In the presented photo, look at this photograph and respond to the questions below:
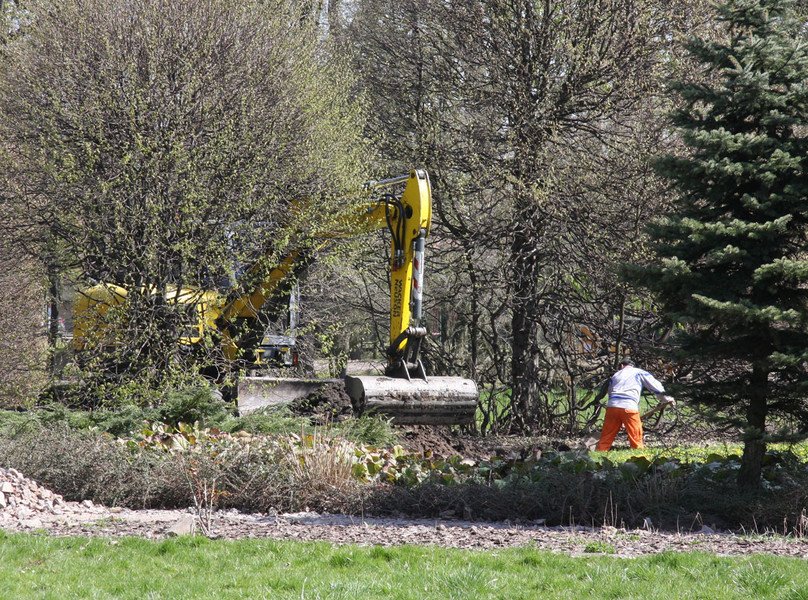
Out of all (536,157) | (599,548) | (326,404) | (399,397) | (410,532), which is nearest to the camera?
(599,548)

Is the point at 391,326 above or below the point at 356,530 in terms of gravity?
above

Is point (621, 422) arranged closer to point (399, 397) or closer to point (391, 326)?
point (399, 397)

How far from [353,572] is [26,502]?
147 inches

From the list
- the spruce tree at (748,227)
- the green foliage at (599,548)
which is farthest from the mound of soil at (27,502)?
the spruce tree at (748,227)

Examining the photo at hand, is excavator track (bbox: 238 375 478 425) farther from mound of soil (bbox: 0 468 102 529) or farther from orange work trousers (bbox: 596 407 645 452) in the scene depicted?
mound of soil (bbox: 0 468 102 529)

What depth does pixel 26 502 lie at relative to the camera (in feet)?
27.0

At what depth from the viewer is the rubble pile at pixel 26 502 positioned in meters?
7.91

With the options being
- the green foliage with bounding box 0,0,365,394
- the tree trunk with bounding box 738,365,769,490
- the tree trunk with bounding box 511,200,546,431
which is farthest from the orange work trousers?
the green foliage with bounding box 0,0,365,394

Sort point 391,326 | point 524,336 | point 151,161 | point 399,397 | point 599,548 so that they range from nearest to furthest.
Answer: point 599,548 < point 151,161 < point 399,397 < point 391,326 < point 524,336

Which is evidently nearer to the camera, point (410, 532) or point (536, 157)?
point (410, 532)

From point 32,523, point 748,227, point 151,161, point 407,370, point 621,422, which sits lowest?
point 32,523

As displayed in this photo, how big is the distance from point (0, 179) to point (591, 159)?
28.5 ft

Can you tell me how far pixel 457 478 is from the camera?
29.6ft

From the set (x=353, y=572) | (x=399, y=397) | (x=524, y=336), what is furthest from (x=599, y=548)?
(x=524, y=336)
